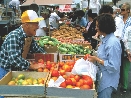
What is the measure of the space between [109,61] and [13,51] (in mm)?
1419

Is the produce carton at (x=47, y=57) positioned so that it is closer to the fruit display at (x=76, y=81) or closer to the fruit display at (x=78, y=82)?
the fruit display at (x=76, y=81)

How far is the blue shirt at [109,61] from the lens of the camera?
3719 mm

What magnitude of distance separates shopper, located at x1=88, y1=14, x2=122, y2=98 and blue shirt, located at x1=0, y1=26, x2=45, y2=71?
3.68 ft

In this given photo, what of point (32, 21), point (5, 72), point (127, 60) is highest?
point (32, 21)

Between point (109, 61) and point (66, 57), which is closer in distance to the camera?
point (109, 61)

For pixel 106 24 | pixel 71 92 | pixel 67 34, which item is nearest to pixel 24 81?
pixel 71 92

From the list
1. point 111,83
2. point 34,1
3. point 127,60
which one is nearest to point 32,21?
point 111,83

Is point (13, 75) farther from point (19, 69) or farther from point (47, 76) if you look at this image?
point (47, 76)

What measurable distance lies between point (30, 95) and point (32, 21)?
3.82ft

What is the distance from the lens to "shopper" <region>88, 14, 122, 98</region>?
373cm

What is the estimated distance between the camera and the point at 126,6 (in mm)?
6871

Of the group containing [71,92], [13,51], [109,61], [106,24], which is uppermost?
[106,24]

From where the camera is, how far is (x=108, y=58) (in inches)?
148

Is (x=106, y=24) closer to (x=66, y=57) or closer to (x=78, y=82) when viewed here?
(x=78, y=82)
